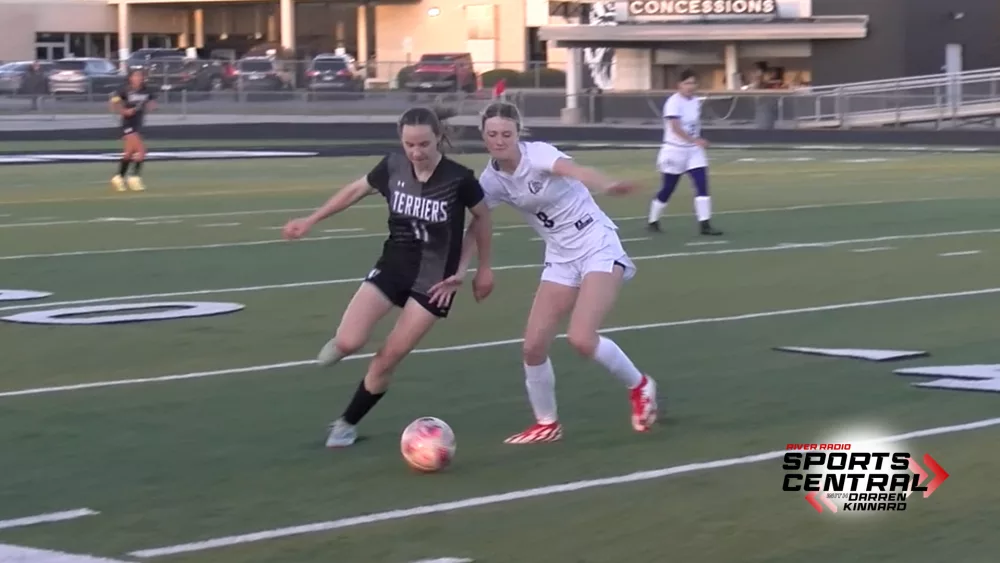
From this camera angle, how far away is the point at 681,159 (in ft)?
61.0

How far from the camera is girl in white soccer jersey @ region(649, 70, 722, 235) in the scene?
18406 millimetres

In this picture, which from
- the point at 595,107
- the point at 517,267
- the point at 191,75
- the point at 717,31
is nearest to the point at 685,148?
the point at 517,267

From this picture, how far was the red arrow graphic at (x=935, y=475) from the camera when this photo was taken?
7.25 metres

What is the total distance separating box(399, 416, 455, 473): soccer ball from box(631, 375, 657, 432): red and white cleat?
120cm

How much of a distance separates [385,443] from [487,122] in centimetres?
164

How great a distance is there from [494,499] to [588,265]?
1.57 m

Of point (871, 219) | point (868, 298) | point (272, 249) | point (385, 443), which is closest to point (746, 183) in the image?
point (871, 219)

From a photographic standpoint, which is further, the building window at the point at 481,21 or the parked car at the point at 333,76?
the building window at the point at 481,21

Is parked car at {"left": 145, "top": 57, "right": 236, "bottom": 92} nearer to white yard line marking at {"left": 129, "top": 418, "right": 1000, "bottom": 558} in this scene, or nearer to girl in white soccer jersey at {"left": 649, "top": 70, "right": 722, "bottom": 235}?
girl in white soccer jersey at {"left": 649, "top": 70, "right": 722, "bottom": 235}

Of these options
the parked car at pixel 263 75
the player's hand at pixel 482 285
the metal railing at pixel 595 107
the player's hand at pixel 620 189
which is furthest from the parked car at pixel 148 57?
the player's hand at pixel 620 189

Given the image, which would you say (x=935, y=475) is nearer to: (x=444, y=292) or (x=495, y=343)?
(x=444, y=292)

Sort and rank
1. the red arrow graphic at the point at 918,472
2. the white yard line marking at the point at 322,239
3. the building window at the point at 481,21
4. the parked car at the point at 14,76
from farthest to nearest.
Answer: the building window at the point at 481,21
the parked car at the point at 14,76
the white yard line marking at the point at 322,239
the red arrow graphic at the point at 918,472

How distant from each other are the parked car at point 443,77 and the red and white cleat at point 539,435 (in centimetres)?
4891

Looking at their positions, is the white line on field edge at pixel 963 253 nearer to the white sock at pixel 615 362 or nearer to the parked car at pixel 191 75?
the white sock at pixel 615 362
